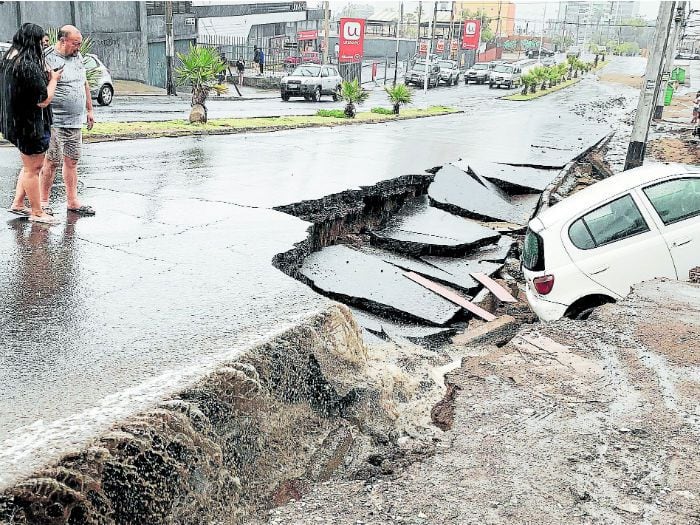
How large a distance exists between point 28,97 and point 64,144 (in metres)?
0.94

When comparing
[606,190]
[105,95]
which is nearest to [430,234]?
[606,190]

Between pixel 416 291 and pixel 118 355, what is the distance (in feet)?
12.9

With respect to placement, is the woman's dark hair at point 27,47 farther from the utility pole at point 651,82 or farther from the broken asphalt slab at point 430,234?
the utility pole at point 651,82

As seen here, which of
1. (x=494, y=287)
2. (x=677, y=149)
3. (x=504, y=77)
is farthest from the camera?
(x=504, y=77)

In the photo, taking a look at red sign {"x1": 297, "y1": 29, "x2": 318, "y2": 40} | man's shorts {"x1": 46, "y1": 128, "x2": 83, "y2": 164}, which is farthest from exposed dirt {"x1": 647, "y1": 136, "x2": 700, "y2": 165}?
red sign {"x1": 297, "y1": 29, "x2": 318, "y2": 40}

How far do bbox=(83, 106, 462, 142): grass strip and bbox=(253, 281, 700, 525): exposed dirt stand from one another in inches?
425

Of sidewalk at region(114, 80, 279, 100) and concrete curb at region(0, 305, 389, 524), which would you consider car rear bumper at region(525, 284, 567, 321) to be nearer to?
concrete curb at region(0, 305, 389, 524)

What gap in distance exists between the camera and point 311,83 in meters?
31.5

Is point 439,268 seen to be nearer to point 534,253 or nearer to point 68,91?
point 534,253

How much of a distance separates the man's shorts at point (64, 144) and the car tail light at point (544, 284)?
16.1ft

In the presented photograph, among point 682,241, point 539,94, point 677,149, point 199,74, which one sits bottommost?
point 539,94

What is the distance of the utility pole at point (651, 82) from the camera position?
14750mm

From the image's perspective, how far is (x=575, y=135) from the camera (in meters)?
23.5

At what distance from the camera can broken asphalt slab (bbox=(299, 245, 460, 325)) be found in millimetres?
7358
